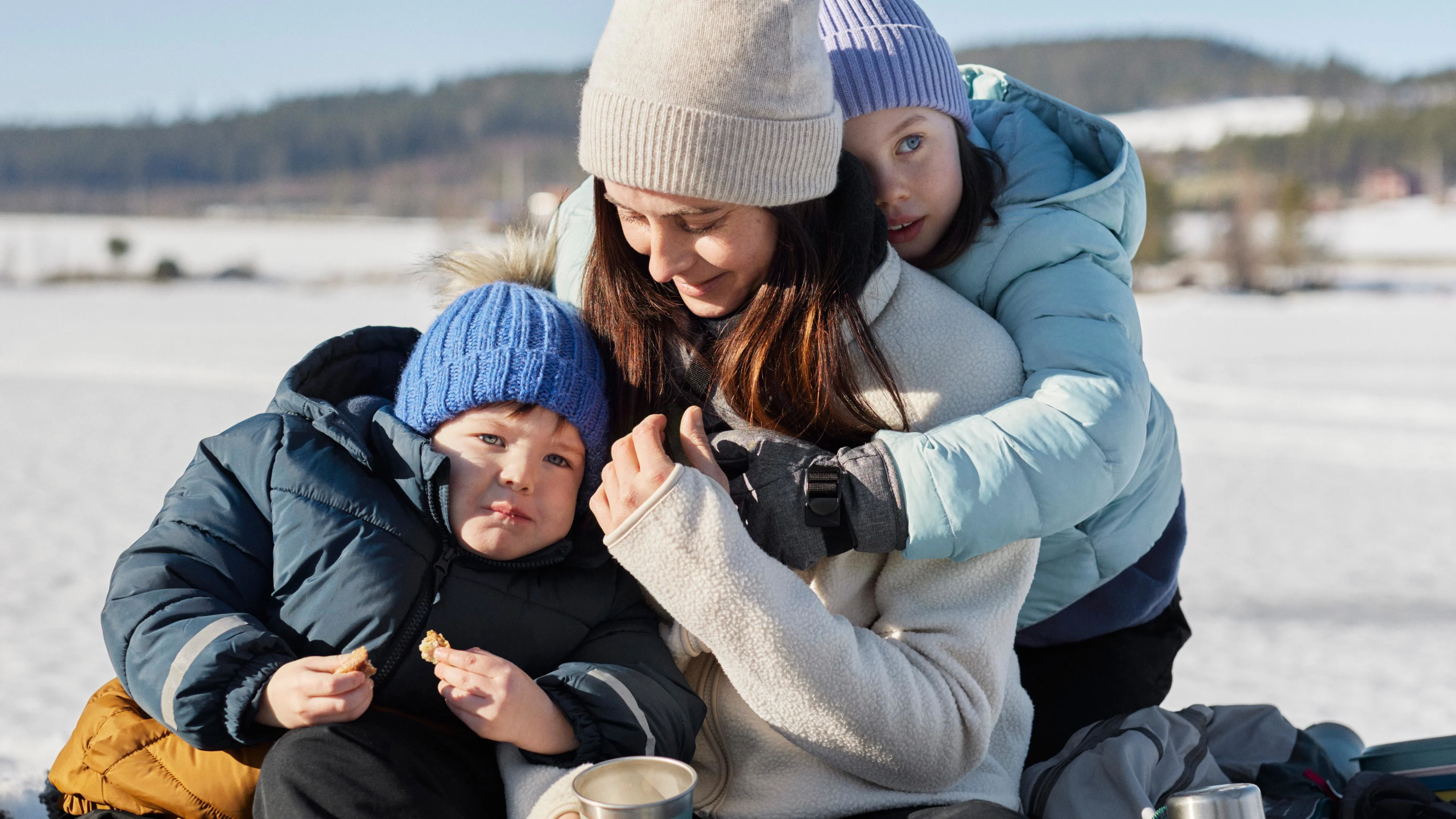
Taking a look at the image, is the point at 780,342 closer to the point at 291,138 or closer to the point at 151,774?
the point at 151,774

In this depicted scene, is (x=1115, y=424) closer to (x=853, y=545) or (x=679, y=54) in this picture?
(x=853, y=545)

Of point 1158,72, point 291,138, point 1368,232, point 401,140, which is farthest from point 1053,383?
point 1158,72

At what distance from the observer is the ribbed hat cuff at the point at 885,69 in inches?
76.5

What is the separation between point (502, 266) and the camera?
2027 millimetres

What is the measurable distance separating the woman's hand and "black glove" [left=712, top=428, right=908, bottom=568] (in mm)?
61

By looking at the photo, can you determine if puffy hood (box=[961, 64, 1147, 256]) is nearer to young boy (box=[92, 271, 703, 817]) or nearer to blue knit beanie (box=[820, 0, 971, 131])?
blue knit beanie (box=[820, 0, 971, 131])

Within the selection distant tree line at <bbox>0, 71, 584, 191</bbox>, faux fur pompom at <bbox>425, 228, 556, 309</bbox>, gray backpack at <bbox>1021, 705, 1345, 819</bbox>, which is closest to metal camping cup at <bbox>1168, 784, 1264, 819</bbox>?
gray backpack at <bbox>1021, 705, 1345, 819</bbox>

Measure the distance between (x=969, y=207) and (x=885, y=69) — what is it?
0.26m

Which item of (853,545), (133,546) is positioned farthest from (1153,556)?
(133,546)

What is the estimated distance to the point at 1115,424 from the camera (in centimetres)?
164

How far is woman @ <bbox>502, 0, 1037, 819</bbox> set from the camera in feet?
4.69

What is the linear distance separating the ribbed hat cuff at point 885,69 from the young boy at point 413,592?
1.96ft

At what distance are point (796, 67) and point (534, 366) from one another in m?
0.55

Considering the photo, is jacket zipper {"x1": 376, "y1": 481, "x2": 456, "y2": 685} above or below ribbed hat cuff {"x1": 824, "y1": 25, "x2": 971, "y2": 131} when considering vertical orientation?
below
